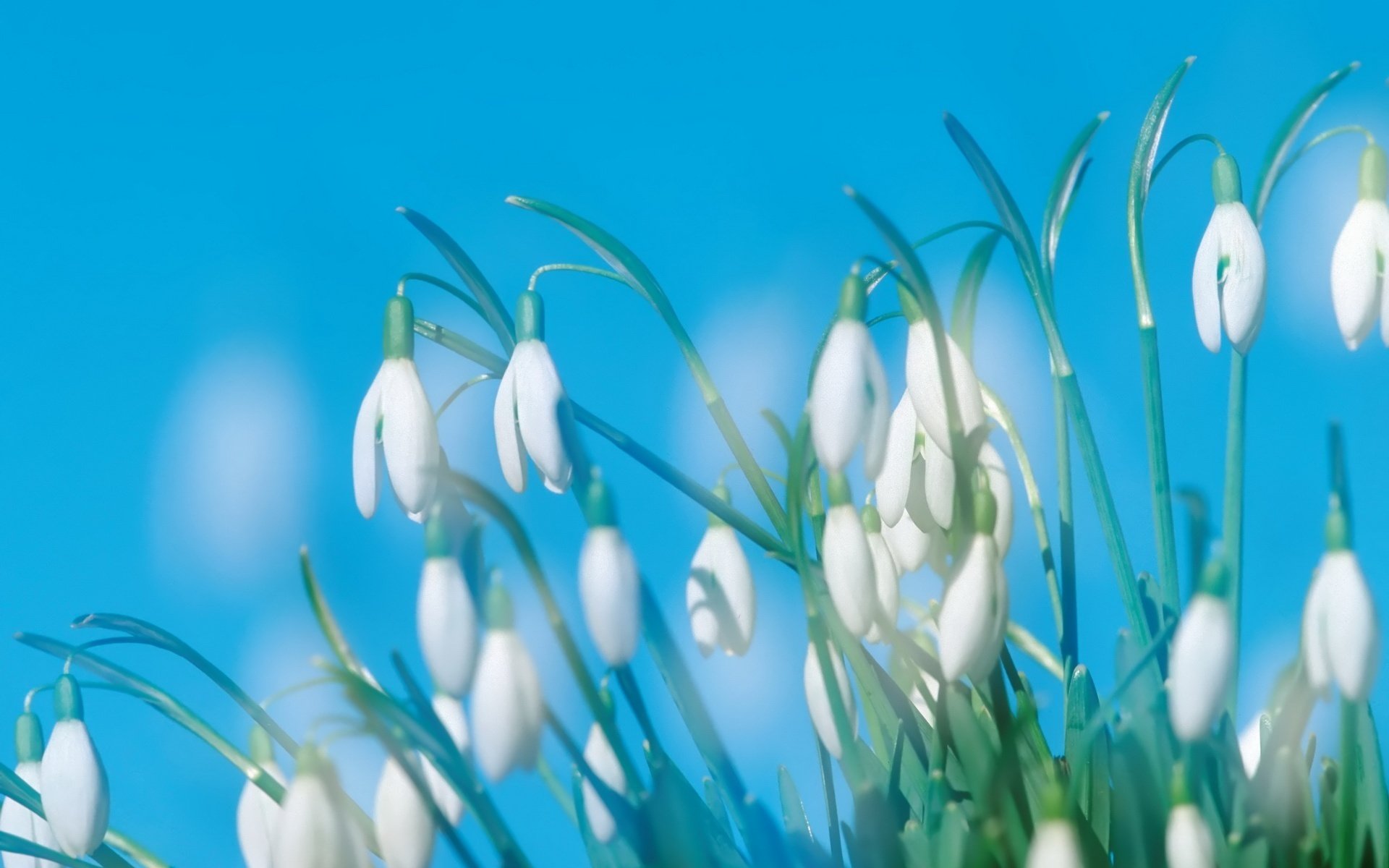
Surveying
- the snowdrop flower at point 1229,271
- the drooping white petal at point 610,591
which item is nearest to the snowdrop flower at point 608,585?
the drooping white petal at point 610,591

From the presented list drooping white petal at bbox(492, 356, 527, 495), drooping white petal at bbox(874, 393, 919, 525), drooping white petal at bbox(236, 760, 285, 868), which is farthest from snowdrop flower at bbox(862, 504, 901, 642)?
drooping white petal at bbox(236, 760, 285, 868)

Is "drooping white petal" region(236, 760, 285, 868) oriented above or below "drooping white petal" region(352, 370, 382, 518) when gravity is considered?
below

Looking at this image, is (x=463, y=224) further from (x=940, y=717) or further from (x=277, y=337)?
(x=940, y=717)

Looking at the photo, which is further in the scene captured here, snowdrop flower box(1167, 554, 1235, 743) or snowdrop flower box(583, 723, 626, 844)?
snowdrop flower box(583, 723, 626, 844)

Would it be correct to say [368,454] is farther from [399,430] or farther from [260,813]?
[260,813]

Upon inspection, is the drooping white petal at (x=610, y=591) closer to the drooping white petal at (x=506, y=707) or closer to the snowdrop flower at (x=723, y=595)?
the drooping white petal at (x=506, y=707)

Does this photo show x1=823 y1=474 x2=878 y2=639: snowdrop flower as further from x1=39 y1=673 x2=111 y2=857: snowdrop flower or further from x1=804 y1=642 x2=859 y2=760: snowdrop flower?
x1=39 y1=673 x2=111 y2=857: snowdrop flower

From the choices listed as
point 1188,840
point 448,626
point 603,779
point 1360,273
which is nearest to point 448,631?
point 448,626
